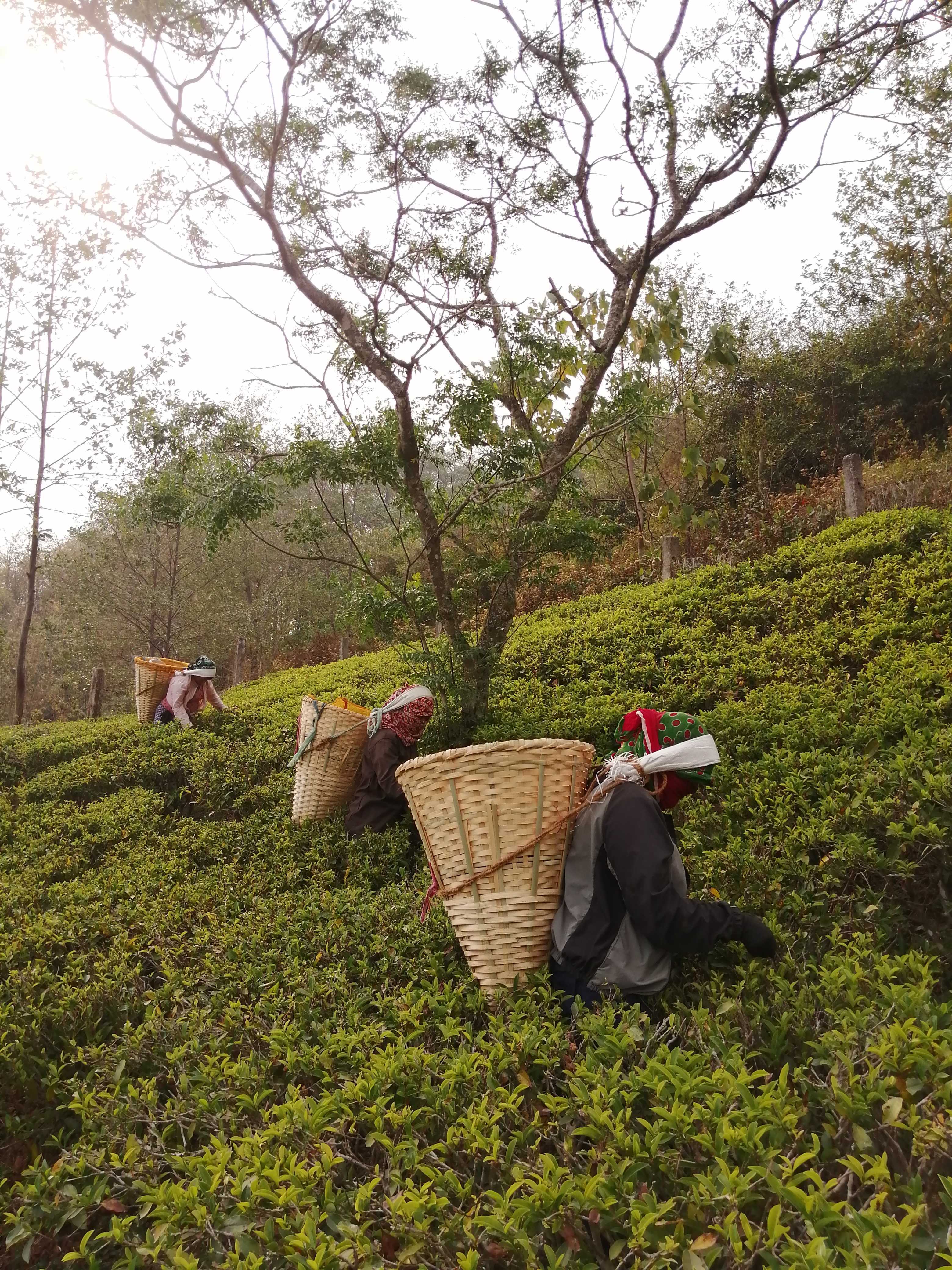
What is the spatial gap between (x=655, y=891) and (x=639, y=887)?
49 mm

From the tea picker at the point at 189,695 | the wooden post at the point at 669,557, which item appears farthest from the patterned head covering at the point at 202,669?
the wooden post at the point at 669,557

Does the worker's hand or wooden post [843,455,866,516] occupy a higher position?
wooden post [843,455,866,516]

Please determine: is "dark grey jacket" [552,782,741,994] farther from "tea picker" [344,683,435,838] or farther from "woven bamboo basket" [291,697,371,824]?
"woven bamboo basket" [291,697,371,824]

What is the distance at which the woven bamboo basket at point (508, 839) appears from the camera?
3055mm

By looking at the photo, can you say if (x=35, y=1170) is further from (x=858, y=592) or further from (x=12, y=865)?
(x=858, y=592)

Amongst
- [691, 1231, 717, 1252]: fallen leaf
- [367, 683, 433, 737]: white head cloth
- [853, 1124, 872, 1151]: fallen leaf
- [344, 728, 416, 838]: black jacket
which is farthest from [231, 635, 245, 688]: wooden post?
[691, 1231, 717, 1252]: fallen leaf

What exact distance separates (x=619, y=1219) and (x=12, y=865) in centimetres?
568

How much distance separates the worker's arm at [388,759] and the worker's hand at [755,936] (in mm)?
2683

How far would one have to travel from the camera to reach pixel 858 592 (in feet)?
22.1

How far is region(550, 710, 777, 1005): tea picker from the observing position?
2.76 m

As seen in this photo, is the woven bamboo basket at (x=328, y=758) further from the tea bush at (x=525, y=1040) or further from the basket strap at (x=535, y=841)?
the basket strap at (x=535, y=841)

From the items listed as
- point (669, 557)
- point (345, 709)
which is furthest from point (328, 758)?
point (669, 557)

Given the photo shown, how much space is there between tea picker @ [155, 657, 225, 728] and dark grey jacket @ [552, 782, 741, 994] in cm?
733

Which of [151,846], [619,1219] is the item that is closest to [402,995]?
[619,1219]
